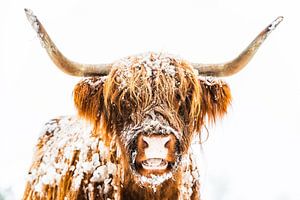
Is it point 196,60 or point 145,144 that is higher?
point 196,60

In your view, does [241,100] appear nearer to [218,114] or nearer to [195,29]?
[195,29]

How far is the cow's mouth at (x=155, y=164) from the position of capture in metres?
4.30

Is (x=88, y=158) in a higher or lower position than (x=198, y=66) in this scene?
lower

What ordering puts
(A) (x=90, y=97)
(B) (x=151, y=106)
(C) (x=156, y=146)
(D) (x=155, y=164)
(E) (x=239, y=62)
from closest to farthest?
(C) (x=156, y=146) < (D) (x=155, y=164) < (B) (x=151, y=106) < (E) (x=239, y=62) < (A) (x=90, y=97)

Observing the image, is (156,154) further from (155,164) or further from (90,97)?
(90,97)

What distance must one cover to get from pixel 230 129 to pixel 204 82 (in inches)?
419

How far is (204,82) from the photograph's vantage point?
485 centimetres

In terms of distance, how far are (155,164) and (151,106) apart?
393mm

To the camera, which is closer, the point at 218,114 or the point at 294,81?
the point at 218,114

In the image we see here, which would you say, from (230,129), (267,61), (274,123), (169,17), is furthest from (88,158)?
(169,17)

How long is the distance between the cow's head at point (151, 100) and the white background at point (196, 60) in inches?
180

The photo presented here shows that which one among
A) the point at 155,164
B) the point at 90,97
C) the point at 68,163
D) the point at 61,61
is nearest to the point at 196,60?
the point at 68,163

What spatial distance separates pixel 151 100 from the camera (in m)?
4.56

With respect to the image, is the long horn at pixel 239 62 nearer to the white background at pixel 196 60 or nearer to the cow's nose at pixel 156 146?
the cow's nose at pixel 156 146
